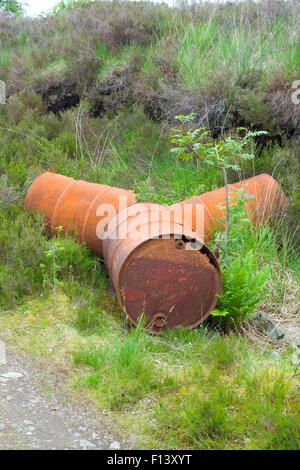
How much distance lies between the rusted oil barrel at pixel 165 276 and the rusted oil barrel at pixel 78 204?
79 cm

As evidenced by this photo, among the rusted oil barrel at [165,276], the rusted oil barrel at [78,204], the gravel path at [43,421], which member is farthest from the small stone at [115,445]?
the rusted oil barrel at [78,204]

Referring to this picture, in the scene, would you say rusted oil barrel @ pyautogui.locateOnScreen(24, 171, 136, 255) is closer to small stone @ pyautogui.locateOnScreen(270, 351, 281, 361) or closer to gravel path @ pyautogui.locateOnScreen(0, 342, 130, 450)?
gravel path @ pyautogui.locateOnScreen(0, 342, 130, 450)

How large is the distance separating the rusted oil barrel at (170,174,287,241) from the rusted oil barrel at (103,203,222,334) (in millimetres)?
686

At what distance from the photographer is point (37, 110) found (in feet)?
25.9

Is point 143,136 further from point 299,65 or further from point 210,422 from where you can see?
point 210,422

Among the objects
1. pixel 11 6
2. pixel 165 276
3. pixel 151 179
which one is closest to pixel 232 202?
pixel 165 276

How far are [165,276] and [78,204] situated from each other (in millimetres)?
1544

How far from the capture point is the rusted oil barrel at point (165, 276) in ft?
11.7

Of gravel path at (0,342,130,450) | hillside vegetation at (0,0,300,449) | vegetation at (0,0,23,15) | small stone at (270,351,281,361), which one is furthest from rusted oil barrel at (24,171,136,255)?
vegetation at (0,0,23,15)

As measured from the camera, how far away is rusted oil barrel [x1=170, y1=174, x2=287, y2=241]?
445 cm

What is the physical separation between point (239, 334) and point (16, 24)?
10.6m

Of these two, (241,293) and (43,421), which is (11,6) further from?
(43,421)

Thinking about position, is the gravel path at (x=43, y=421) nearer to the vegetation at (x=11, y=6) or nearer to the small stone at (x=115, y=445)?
the small stone at (x=115, y=445)

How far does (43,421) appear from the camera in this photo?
268 cm
